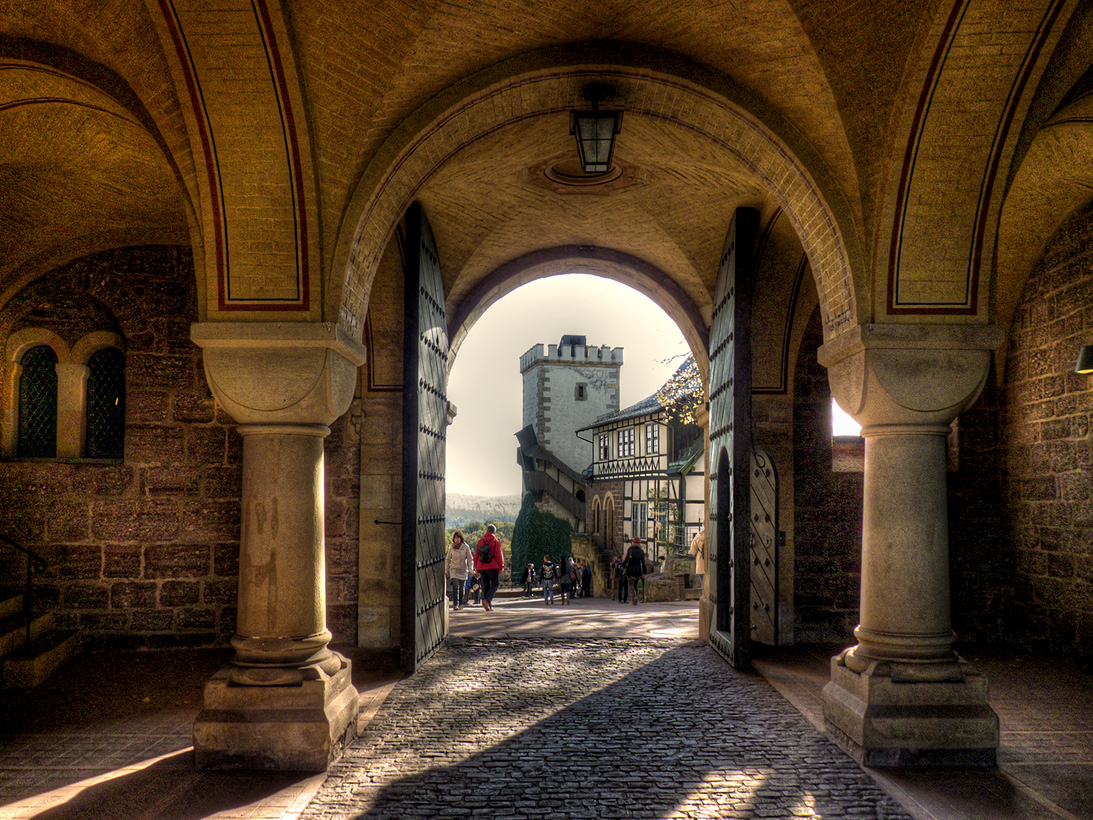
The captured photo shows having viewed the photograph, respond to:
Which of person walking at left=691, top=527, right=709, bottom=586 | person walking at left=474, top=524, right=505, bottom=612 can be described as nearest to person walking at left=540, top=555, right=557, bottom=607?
person walking at left=474, top=524, right=505, bottom=612

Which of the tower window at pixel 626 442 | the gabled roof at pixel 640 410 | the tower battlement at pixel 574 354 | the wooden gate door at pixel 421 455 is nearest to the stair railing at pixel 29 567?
the wooden gate door at pixel 421 455

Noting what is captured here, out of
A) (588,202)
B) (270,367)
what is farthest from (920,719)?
(588,202)

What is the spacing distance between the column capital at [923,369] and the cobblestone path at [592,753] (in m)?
2.02

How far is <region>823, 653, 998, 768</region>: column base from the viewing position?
4504 millimetres

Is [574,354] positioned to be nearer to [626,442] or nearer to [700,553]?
[626,442]

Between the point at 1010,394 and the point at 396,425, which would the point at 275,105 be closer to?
the point at 396,425

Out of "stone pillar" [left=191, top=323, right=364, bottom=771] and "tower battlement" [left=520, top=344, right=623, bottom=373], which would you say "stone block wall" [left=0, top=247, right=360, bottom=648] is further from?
"tower battlement" [left=520, top=344, right=623, bottom=373]

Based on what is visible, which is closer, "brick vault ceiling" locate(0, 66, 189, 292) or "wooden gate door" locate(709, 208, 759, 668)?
"brick vault ceiling" locate(0, 66, 189, 292)

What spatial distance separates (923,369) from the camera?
4.84 m

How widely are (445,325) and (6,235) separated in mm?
4012

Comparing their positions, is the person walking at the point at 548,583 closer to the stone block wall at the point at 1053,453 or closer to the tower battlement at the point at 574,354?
the stone block wall at the point at 1053,453

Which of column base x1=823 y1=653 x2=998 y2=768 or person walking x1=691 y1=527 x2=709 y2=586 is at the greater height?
person walking x1=691 y1=527 x2=709 y2=586

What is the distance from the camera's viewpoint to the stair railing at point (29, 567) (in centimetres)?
697

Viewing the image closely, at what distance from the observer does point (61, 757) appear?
15.2 feet
